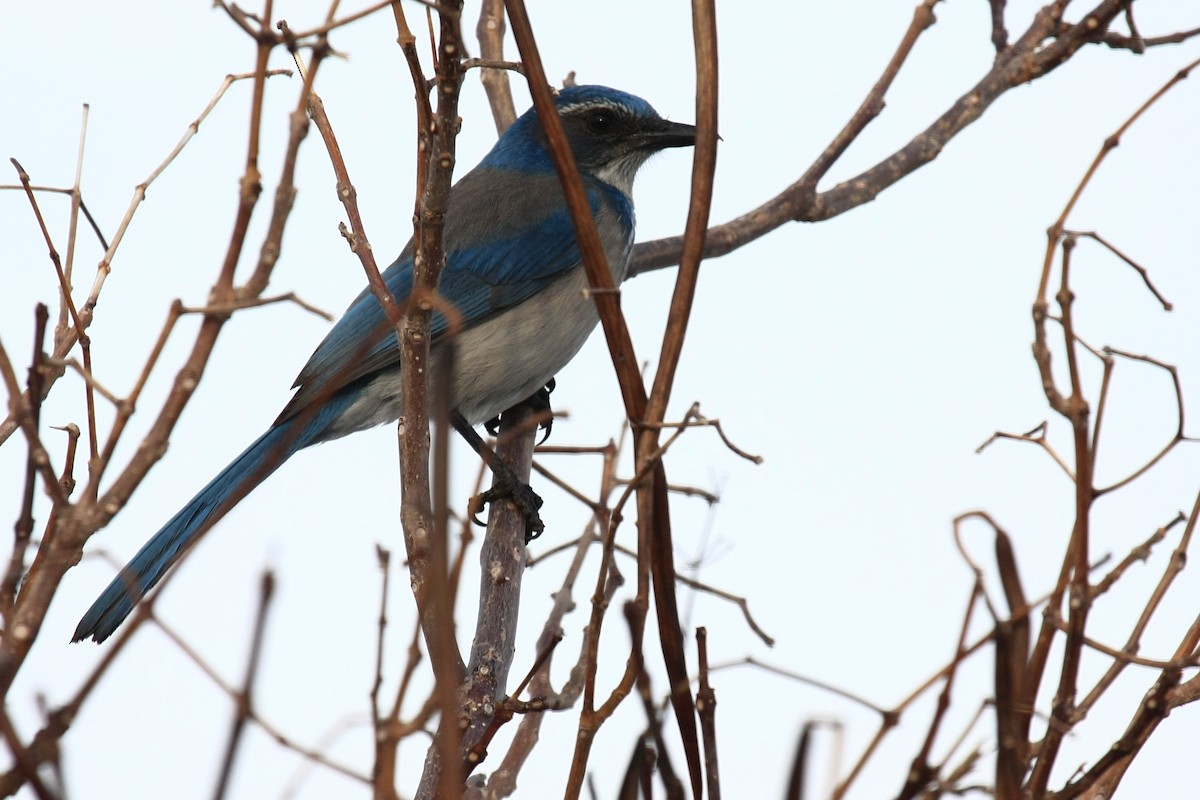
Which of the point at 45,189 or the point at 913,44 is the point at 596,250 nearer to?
the point at 913,44

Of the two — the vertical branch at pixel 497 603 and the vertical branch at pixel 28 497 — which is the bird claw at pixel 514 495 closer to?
the vertical branch at pixel 497 603

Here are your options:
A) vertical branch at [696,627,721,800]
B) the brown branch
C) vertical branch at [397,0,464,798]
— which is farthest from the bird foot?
vertical branch at [696,627,721,800]

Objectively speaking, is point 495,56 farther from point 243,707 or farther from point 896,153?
point 243,707

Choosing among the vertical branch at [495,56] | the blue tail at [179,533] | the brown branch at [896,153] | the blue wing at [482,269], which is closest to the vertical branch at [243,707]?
the blue tail at [179,533]

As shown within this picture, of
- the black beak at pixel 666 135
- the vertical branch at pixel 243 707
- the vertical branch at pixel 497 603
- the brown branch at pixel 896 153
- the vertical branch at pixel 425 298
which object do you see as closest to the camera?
the vertical branch at pixel 243 707

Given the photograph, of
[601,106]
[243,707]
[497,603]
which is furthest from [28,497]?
[601,106]

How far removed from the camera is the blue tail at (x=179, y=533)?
4.13 meters

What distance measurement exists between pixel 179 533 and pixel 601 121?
122 inches

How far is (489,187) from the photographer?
6.65 m

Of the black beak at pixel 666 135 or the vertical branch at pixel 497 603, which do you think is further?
the black beak at pixel 666 135

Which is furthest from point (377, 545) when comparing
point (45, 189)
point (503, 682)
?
Answer: point (45, 189)

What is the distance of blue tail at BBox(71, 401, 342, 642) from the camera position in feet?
13.5

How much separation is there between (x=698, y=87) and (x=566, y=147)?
28 centimetres

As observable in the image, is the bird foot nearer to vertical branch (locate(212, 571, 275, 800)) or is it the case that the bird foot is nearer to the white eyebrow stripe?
the white eyebrow stripe
